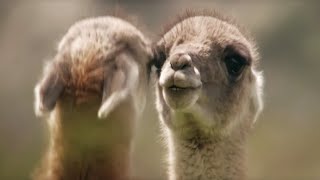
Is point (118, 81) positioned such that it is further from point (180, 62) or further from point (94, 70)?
point (180, 62)

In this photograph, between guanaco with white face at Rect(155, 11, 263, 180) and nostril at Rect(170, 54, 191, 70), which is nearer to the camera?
nostril at Rect(170, 54, 191, 70)

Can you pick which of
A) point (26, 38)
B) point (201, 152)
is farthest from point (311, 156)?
point (201, 152)

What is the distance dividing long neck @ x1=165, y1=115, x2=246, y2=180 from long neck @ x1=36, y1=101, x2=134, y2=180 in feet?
1.60

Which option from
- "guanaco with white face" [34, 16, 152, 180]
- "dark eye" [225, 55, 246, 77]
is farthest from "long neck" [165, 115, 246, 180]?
"guanaco with white face" [34, 16, 152, 180]

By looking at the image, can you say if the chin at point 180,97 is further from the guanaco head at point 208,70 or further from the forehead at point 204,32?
the forehead at point 204,32

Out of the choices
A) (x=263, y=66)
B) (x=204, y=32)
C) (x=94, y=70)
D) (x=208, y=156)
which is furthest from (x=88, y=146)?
(x=263, y=66)

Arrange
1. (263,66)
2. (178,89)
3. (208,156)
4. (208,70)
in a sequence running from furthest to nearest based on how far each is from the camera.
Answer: (263,66)
(208,156)
(208,70)
(178,89)

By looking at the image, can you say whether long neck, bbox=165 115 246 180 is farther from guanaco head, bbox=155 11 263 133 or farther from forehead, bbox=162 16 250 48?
forehead, bbox=162 16 250 48

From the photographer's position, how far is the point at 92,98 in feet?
19.6

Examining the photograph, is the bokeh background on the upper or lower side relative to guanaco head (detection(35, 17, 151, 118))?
upper

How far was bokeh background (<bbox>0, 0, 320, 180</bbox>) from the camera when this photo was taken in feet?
41.1

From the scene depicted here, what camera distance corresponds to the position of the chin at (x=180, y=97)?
6.05 m

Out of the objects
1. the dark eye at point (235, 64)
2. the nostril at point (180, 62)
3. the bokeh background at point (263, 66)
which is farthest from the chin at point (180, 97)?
the bokeh background at point (263, 66)

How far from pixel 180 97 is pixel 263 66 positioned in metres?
8.44
